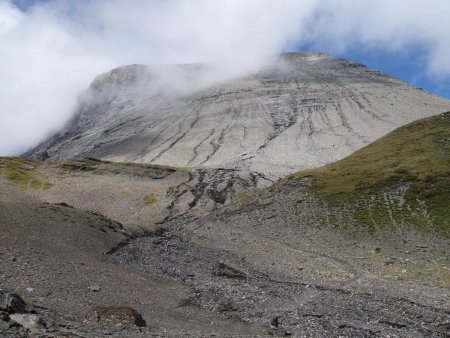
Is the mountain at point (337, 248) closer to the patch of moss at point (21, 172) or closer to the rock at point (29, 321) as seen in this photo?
the rock at point (29, 321)

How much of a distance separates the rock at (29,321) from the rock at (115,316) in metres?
5.25

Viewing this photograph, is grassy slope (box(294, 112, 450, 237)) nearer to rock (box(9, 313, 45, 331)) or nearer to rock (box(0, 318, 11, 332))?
rock (box(9, 313, 45, 331))

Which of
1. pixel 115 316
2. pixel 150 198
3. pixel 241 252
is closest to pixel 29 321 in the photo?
pixel 115 316

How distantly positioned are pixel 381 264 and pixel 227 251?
62.5ft

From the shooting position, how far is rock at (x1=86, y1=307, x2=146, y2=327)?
2977cm

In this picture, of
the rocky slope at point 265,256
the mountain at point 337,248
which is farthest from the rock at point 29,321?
the mountain at point 337,248

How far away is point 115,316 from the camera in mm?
30516

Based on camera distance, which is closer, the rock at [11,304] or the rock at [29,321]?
the rock at [29,321]

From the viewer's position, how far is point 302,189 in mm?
82375

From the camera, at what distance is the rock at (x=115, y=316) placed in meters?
29.8

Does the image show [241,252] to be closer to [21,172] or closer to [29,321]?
[29,321]

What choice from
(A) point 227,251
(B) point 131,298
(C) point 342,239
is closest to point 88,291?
(B) point 131,298

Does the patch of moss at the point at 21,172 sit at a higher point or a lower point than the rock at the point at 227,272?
higher

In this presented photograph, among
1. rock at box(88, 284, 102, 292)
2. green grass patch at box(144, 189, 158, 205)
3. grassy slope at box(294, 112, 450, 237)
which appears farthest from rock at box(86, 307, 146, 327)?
green grass patch at box(144, 189, 158, 205)
